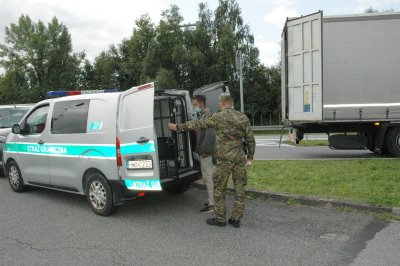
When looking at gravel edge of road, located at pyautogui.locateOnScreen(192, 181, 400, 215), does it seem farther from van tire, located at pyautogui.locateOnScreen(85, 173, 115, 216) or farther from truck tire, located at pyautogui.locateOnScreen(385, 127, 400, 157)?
truck tire, located at pyautogui.locateOnScreen(385, 127, 400, 157)

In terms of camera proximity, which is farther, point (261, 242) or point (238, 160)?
point (238, 160)

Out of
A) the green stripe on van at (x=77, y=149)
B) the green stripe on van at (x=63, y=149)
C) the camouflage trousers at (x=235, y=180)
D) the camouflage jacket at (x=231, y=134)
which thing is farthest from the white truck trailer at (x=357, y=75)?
the green stripe on van at (x=63, y=149)

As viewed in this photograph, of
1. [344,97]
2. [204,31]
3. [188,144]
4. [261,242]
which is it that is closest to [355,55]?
[344,97]

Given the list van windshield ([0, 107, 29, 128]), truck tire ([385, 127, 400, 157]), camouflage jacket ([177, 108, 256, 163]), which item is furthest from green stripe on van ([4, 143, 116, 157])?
truck tire ([385, 127, 400, 157])

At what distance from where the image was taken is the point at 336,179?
303 inches

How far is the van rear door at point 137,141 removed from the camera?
5520mm

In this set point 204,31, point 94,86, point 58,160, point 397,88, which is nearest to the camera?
point 58,160

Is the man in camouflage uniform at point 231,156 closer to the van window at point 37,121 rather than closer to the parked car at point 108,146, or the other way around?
the parked car at point 108,146

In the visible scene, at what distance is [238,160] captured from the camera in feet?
17.5

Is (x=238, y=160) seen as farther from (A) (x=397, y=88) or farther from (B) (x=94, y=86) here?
(B) (x=94, y=86)

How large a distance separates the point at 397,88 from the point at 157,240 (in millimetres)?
8712

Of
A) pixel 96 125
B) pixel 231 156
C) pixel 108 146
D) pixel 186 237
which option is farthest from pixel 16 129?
pixel 231 156

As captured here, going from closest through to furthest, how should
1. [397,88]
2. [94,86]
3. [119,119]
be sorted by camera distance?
1. [119,119]
2. [397,88]
3. [94,86]

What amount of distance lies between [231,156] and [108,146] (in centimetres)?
182
